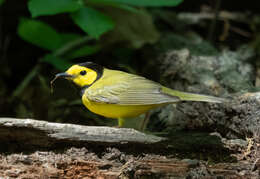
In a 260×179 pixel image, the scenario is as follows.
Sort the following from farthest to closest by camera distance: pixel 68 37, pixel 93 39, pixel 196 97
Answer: pixel 93 39 < pixel 68 37 < pixel 196 97

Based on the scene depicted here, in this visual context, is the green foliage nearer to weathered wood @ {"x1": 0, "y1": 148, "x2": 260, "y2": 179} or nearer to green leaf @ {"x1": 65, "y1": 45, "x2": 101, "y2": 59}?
Result: green leaf @ {"x1": 65, "y1": 45, "x2": 101, "y2": 59}

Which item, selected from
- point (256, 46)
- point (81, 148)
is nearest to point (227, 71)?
point (81, 148)

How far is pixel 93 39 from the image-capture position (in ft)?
17.3

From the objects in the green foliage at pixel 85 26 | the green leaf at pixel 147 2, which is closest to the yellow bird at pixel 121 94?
the green foliage at pixel 85 26

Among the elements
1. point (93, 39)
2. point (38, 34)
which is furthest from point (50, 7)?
point (93, 39)

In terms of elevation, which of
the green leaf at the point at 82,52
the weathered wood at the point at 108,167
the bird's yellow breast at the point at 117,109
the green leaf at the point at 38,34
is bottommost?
the weathered wood at the point at 108,167

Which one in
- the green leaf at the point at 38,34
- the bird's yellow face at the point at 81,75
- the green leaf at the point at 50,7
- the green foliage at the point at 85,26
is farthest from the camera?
the green leaf at the point at 38,34

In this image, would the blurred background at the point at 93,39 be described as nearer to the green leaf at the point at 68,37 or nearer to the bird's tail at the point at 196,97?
the green leaf at the point at 68,37

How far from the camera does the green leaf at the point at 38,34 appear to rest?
4.59m

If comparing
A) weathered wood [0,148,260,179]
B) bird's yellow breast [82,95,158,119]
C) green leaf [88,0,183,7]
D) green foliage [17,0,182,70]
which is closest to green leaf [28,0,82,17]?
Result: green foliage [17,0,182,70]

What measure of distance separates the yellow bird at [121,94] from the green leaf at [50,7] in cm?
81

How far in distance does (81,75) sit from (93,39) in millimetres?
2299

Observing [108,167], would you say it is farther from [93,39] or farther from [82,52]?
[93,39]

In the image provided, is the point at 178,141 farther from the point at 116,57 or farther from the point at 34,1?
the point at 116,57
